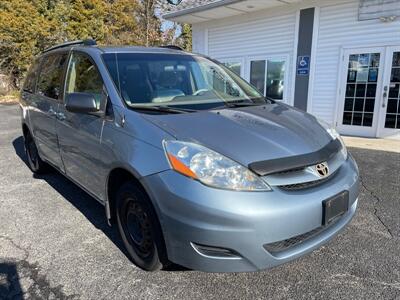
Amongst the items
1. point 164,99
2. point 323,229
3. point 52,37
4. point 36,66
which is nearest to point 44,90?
point 36,66

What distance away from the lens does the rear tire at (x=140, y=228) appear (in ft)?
7.64

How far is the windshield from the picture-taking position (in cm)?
289

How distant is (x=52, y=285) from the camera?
8.07 feet

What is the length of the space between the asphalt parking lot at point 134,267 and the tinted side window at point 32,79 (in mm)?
1706

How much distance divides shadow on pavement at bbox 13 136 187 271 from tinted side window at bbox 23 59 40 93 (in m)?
1.30

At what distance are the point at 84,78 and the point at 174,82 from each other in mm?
889

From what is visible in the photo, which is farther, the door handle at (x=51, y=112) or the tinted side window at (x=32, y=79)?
the tinted side window at (x=32, y=79)

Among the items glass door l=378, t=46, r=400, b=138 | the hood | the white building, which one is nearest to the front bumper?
the hood

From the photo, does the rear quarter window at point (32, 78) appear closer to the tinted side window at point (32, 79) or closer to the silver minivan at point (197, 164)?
the tinted side window at point (32, 79)

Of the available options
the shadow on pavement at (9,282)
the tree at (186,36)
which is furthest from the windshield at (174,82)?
the tree at (186,36)

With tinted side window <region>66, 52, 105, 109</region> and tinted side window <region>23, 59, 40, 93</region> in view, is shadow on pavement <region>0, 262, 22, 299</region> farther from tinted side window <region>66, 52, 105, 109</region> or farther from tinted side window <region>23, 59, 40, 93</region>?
tinted side window <region>23, 59, 40, 93</region>

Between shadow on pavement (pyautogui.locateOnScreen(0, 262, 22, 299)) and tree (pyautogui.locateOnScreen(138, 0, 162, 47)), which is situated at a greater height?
tree (pyautogui.locateOnScreen(138, 0, 162, 47))

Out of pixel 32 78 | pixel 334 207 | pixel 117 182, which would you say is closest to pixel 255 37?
pixel 32 78

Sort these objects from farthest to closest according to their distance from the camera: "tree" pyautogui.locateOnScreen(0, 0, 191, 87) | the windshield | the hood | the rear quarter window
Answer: "tree" pyautogui.locateOnScreen(0, 0, 191, 87) → the rear quarter window → the windshield → the hood
